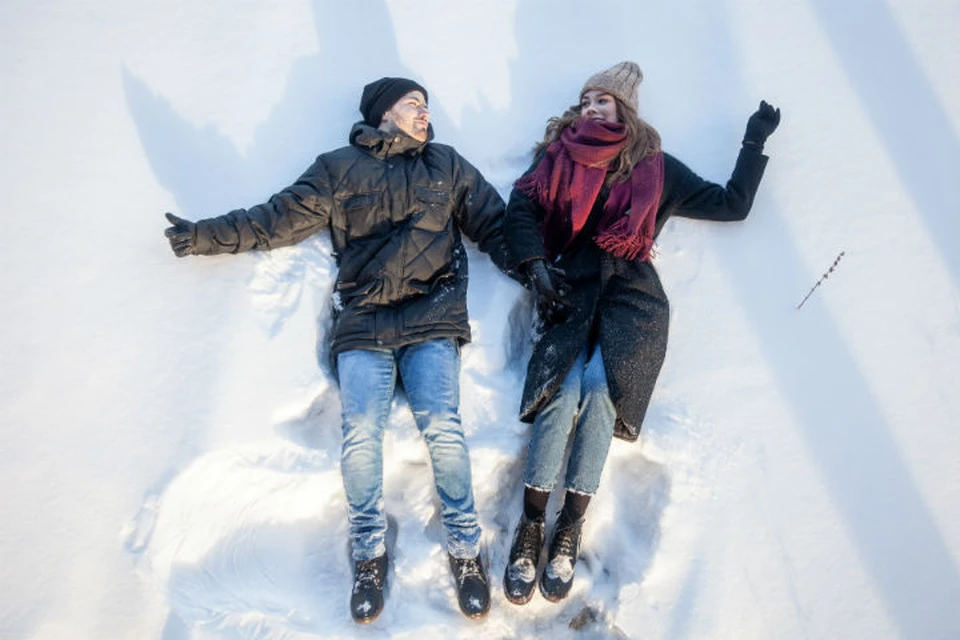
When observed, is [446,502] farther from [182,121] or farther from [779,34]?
[779,34]

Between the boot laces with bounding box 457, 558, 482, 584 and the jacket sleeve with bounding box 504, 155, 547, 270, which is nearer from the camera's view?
the boot laces with bounding box 457, 558, 482, 584

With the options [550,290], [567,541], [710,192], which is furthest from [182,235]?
[710,192]

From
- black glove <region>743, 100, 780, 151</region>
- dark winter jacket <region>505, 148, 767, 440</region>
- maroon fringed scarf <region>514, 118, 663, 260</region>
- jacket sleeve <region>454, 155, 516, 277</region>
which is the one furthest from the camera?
black glove <region>743, 100, 780, 151</region>

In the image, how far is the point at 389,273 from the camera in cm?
222

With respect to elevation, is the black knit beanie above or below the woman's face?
above

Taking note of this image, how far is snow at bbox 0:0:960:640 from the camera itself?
2.13 meters

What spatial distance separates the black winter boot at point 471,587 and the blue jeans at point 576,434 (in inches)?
13.0

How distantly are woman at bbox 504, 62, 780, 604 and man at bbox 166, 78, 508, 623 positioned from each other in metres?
0.19

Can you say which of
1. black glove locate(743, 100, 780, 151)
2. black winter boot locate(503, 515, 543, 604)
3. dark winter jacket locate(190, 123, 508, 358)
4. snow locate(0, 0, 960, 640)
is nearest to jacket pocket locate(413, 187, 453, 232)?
dark winter jacket locate(190, 123, 508, 358)

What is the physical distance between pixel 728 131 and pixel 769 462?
141cm

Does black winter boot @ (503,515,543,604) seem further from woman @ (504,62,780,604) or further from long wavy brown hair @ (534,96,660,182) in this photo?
long wavy brown hair @ (534,96,660,182)

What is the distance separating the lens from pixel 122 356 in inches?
89.0

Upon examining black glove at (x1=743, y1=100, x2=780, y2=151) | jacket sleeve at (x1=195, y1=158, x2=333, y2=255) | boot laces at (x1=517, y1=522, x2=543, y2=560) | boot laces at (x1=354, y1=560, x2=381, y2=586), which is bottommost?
boot laces at (x1=517, y1=522, x2=543, y2=560)

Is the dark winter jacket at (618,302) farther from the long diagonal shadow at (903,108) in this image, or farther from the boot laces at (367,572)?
the long diagonal shadow at (903,108)
